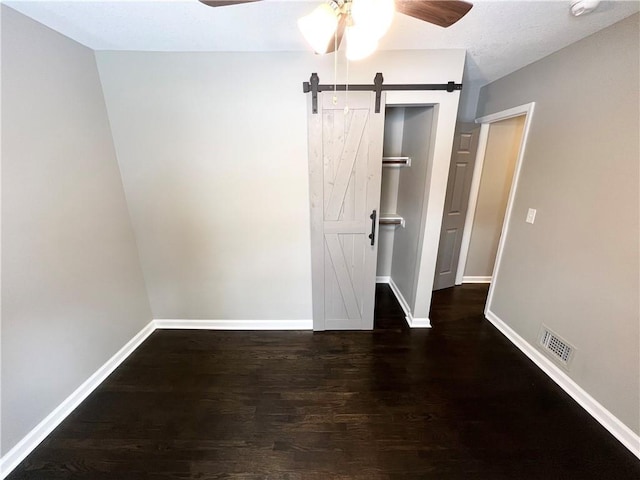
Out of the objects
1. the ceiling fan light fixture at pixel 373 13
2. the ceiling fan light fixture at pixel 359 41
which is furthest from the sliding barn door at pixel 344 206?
the ceiling fan light fixture at pixel 373 13

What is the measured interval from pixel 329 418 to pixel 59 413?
1.81m

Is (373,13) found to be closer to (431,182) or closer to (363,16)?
(363,16)

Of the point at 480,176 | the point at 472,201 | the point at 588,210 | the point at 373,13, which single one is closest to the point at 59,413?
the point at 373,13

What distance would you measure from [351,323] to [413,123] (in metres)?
2.16

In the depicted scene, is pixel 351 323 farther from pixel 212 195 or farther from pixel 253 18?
pixel 253 18

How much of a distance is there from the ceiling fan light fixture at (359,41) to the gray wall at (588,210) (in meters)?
1.68

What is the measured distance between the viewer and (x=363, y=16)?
0.89 m

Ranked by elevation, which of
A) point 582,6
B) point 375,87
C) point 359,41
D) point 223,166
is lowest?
point 223,166

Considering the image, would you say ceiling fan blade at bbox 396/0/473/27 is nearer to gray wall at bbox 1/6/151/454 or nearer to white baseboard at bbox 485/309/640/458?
gray wall at bbox 1/6/151/454

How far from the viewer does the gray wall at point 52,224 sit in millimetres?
1385

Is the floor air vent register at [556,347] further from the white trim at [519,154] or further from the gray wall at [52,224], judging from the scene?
the gray wall at [52,224]

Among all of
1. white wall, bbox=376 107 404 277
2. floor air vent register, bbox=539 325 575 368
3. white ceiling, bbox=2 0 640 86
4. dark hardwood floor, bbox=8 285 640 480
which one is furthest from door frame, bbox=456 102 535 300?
dark hardwood floor, bbox=8 285 640 480

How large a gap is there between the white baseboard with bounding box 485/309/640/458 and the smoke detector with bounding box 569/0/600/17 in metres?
2.35

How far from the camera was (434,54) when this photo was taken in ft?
6.13
